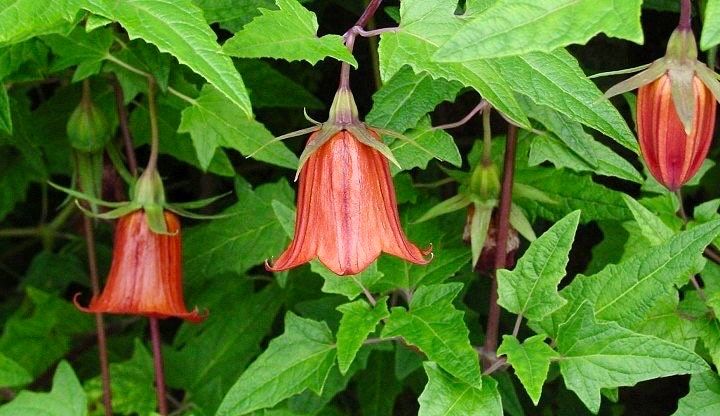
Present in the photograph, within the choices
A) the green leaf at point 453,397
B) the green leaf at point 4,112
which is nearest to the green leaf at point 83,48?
the green leaf at point 4,112

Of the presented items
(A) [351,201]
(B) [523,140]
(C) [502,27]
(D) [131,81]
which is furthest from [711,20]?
(D) [131,81]

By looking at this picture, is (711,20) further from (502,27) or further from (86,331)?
(86,331)

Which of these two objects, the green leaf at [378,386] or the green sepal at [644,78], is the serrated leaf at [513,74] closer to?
the green sepal at [644,78]

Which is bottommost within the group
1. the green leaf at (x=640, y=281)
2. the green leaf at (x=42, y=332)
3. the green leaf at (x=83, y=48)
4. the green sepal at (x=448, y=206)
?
the green leaf at (x=42, y=332)

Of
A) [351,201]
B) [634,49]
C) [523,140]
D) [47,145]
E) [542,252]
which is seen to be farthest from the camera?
[47,145]

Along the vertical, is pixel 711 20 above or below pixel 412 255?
above

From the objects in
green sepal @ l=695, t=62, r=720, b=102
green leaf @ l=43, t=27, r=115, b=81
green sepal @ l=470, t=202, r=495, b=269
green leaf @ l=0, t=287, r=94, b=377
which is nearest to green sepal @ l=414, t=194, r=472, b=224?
green sepal @ l=470, t=202, r=495, b=269
